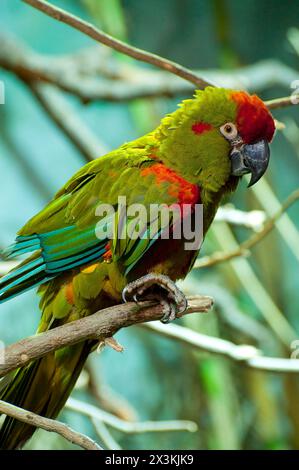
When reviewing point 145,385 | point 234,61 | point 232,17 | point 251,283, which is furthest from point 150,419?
point 232,17

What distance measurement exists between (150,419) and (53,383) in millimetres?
1287

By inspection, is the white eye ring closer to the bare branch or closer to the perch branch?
the perch branch

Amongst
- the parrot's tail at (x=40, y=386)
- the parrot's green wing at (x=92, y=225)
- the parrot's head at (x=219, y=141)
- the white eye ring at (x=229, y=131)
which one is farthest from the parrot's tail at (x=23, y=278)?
the white eye ring at (x=229, y=131)

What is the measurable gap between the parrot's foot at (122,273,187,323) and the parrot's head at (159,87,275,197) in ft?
0.72

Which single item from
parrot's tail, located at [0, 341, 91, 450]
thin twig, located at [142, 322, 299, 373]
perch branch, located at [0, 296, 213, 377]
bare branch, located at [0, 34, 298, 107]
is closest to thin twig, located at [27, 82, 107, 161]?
bare branch, located at [0, 34, 298, 107]

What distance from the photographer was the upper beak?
3.89ft

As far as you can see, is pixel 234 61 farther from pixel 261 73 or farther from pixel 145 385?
pixel 145 385

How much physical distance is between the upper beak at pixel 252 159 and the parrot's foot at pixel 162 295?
276 millimetres

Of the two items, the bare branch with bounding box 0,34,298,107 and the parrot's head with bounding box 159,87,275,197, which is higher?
the bare branch with bounding box 0,34,298,107

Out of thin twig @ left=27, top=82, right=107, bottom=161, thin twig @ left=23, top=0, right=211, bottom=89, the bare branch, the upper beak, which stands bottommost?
the upper beak

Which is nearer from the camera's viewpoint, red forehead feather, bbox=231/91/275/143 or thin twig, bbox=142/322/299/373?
red forehead feather, bbox=231/91/275/143

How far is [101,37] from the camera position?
1232 mm

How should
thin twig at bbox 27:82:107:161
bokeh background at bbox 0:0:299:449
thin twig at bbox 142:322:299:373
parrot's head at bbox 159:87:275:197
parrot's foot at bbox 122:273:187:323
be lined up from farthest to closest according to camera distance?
1. bokeh background at bbox 0:0:299:449
2. thin twig at bbox 27:82:107:161
3. thin twig at bbox 142:322:299:373
4. parrot's head at bbox 159:87:275:197
5. parrot's foot at bbox 122:273:187:323

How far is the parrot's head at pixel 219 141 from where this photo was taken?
1.18 meters
